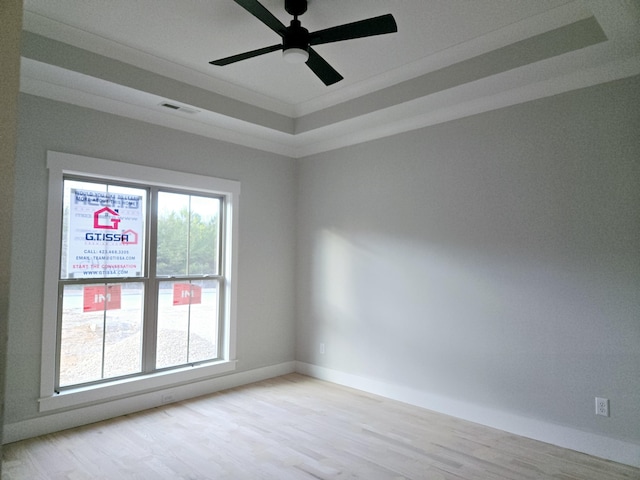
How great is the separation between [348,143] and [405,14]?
6.40 feet

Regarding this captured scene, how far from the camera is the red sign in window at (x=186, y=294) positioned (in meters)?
4.22

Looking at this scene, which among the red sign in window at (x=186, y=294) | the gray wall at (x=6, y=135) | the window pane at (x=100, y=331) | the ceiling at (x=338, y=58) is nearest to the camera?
the gray wall at (x=6, y=135)

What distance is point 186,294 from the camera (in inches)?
169

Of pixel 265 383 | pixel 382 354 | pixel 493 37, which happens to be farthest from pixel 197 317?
→ pixel 493 37

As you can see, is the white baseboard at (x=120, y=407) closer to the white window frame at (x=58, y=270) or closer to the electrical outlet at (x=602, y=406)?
the white window frame at (x=58, y=270)

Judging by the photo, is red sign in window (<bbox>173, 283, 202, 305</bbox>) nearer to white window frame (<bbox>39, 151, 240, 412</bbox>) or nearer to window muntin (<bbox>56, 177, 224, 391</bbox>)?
window muntin (<bbox>56, 177, 224, 391</bbox>)

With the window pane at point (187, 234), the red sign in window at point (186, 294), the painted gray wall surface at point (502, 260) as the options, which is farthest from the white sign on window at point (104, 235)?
the painted gray wall surface at point (502, 260)

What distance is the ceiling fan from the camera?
2.28 meters

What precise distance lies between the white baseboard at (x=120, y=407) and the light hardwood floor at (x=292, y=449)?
0.30ft

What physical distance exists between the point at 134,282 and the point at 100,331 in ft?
1.75

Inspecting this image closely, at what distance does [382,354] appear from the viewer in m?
4.27

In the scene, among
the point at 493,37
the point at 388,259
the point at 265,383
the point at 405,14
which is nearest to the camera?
the point at 405,14

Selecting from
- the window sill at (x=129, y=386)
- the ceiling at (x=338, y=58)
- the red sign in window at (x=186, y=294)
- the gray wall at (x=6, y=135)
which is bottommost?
the window sill at (x=129, y=386)

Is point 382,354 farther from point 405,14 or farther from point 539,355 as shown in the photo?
point 405,14
